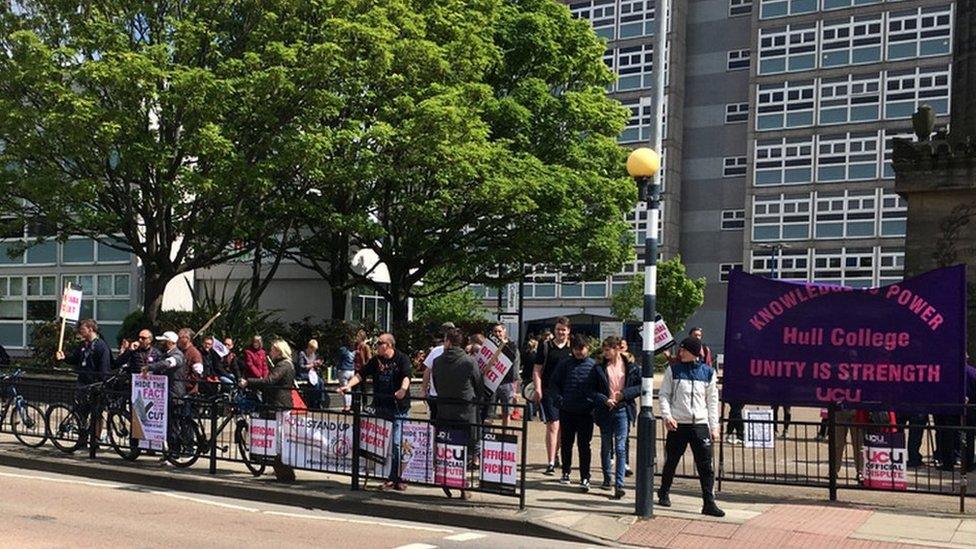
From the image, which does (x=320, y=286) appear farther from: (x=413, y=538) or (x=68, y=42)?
(x=413, y=538)

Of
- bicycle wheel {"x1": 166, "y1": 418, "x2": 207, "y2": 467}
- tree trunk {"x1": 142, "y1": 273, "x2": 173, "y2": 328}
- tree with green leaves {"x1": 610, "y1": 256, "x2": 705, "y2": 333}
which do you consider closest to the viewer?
bicycle wheel {"x1": 166, "y1": 418, "x2": 207, "y2": 467}

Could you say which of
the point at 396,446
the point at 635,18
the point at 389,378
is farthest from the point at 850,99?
the point at 396,446

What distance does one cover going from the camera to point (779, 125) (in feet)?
201

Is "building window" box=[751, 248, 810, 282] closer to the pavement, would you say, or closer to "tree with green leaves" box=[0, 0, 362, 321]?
"tree with green leaves" box=[0, 0, 362, 321]

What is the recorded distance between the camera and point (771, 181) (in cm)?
6169

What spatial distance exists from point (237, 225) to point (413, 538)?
1859cm

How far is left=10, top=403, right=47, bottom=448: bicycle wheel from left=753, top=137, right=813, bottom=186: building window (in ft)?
171

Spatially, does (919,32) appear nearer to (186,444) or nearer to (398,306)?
(398,306)

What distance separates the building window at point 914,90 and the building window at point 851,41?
1.77 meters

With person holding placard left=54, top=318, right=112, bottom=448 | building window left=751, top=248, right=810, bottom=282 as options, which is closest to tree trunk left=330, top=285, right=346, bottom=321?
person holding placard left=54, top=318, right=112, bottom=448

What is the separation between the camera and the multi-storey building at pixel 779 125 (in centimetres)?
5750

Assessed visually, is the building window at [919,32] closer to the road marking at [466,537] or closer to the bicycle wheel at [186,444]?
the bicycle wheel at [186,444]

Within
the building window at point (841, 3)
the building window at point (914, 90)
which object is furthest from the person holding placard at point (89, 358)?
the building window at point (841, 3)

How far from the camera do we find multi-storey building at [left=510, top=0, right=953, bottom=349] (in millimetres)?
57500
